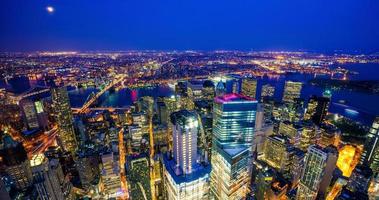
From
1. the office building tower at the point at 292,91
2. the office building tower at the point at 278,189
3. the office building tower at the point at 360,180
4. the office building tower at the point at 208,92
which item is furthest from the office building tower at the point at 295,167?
the office building tower at the point at 292,91

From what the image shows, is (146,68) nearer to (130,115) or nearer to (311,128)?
(130,115)

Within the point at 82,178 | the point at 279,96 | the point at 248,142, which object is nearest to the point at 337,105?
the point at 279,96

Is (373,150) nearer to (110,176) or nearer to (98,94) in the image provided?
(110,176)

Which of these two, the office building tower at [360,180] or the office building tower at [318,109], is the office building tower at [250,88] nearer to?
the office building tower at [318,109]

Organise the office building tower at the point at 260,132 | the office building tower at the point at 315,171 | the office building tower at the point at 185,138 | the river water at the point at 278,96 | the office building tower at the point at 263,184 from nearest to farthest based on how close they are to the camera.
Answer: the office building tower at the point at 185,138, the office building tower at the point at 315,171, the office building tower at the point at 263,184, the office building tower at the point at 260,132, the river water at the point at 278,96

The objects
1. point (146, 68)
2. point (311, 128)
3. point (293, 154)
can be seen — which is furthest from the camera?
point (146, 68)

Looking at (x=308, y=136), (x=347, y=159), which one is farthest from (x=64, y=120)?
(x=347, y=159)

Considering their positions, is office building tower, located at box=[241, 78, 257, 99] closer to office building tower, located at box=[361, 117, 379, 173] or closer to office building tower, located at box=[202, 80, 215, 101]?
office building tower, located at box=[202, 80, 215, 101]
